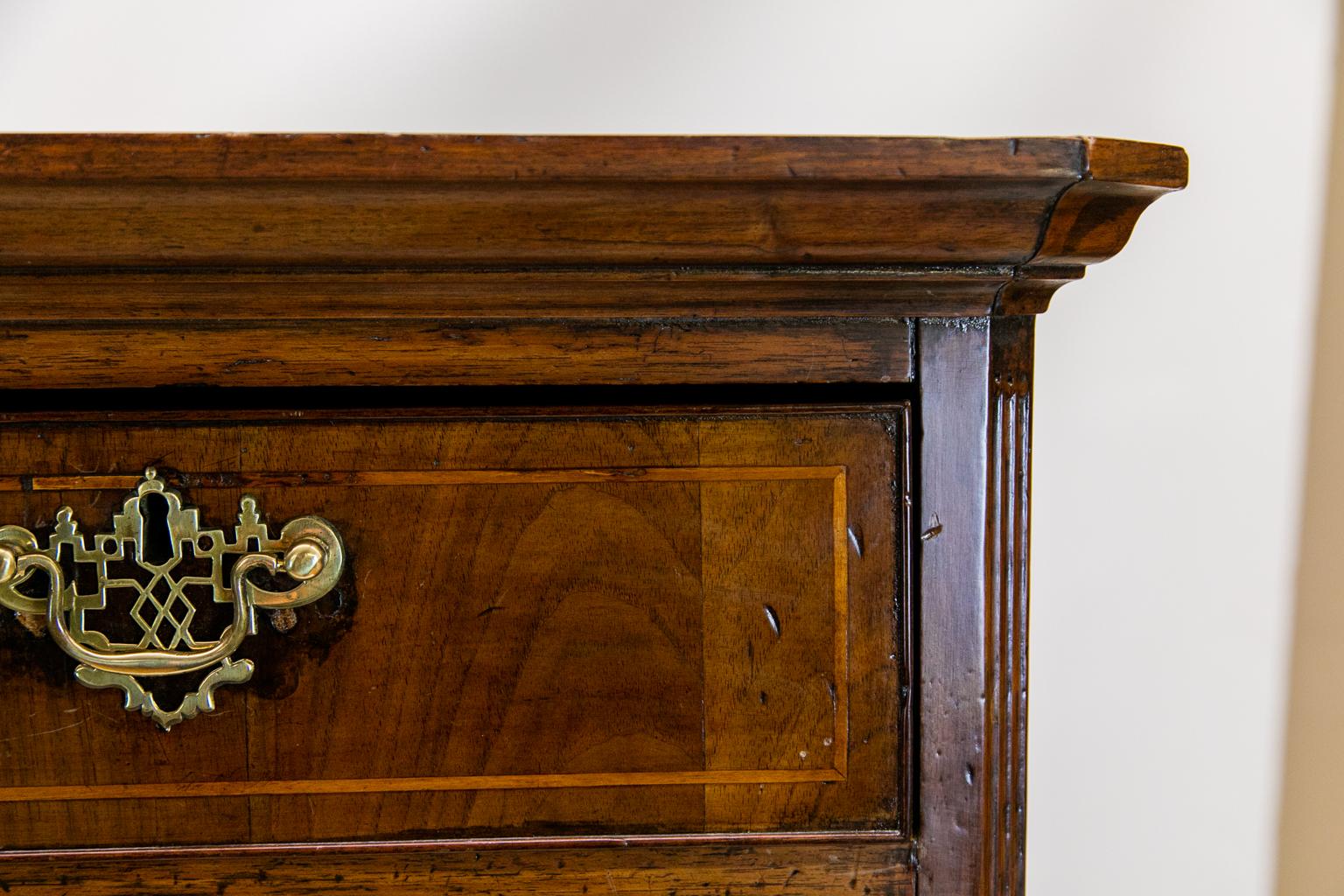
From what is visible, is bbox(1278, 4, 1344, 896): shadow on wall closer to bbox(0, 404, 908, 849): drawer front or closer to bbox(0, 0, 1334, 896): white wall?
bbox(0, 0, 1334, 896): white wall

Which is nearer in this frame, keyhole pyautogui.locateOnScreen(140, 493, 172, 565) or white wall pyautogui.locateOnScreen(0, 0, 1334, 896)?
keyhole pyautogui.locateOnScreen(140, 493, 172, 565)

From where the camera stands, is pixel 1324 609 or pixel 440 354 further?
pixel 1324 609

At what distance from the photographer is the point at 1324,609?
853 millimetres

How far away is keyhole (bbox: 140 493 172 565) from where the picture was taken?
414 mm

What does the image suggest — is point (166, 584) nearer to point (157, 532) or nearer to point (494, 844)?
point (157, 532)

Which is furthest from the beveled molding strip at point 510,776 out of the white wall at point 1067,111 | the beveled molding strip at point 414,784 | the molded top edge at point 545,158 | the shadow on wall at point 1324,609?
the shadow on wall at point 1324,609

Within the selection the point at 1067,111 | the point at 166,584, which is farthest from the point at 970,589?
the point at 1067,111

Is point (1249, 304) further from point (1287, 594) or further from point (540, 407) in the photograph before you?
point (540, 407)

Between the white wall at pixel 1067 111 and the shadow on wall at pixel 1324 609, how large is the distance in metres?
0.01

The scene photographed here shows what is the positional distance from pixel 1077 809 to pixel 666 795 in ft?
2.02

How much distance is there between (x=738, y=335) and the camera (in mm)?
420

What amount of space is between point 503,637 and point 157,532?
147 millimetres

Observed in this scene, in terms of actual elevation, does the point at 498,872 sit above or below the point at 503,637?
below

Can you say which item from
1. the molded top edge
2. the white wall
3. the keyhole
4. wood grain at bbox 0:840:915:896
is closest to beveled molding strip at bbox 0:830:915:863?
wood grain at bbox 0:840:915:896
